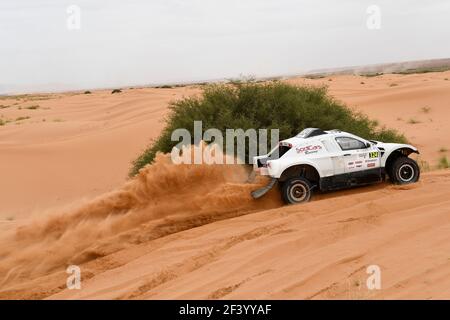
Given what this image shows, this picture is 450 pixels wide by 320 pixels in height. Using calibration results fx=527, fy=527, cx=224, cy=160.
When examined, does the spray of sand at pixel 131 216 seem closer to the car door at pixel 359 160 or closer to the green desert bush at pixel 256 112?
the car door at pixel 359 160

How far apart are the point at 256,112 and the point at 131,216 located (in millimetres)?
4938

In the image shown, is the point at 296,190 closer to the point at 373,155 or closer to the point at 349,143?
the point at 349,143

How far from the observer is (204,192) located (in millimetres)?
9273

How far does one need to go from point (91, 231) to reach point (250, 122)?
487cm

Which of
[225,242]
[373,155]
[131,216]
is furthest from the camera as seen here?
[373,155]

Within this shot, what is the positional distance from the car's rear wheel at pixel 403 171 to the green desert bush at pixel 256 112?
109 inches

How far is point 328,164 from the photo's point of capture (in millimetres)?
9828

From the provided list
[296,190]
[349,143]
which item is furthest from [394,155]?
[296,190]

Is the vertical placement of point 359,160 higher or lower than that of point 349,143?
lower

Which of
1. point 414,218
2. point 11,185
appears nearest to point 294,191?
point 414,218

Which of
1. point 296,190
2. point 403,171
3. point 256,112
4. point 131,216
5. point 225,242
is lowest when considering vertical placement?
point 225,242

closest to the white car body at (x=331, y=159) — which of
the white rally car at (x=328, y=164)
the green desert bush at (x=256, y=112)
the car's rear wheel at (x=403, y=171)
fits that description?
the white rally car at (x=328, y=164)

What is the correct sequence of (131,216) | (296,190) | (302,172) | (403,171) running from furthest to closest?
(403,171) < (302,172) < (296,190) < (131,216)
